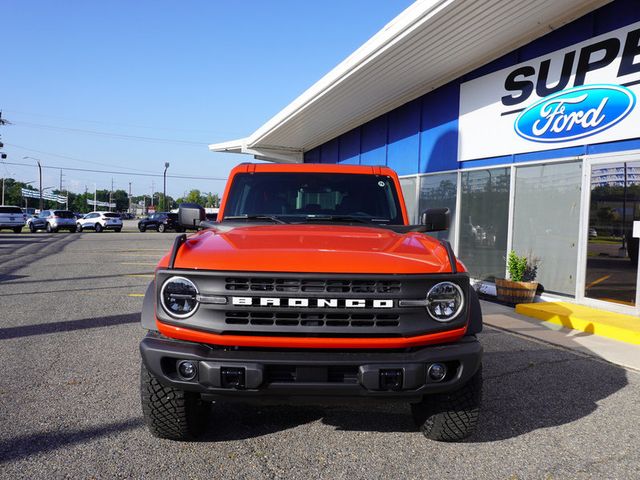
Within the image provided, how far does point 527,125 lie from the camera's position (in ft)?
30.8

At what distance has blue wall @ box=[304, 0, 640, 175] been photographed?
7973 mm

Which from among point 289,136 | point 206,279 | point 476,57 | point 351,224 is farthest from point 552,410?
point 289,136

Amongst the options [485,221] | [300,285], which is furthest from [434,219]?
[485,221]

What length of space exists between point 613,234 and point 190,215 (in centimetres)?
651

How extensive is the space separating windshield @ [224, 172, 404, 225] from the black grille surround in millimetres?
1450

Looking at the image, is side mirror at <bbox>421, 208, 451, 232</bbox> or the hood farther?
side mirror at <bbox>421, 208, 451, 232</bbox>

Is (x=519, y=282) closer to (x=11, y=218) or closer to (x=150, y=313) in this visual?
(x=150, y=313)

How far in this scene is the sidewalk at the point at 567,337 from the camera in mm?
5605

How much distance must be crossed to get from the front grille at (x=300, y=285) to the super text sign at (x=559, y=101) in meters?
6.57

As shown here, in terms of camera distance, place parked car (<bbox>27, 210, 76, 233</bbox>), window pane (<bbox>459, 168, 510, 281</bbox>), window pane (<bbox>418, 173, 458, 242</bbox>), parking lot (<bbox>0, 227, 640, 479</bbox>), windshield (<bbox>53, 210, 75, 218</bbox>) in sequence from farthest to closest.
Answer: windshield (<bbox>53, 210, 75, 218</bbox>) → parked car (<bbox>27, 210, 76, 233</bbox>) → window pane (<bbox>418, 173, 458, 242</bbox>) → window pane (<bbox>459, 168, 510, 281</bbox>) → parking lot (<bbox>0, 227, 640, 479</bbox>)

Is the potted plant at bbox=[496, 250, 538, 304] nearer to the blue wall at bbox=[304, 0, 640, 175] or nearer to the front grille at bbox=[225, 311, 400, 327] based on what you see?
the blue wall at bbox=[304, 0, 640, 175]

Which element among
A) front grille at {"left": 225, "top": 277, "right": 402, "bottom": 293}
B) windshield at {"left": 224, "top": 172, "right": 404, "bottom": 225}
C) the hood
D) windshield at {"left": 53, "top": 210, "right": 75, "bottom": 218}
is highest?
windshield at {"left": 224, "top": 172, "right": 404, "bottom": 225}

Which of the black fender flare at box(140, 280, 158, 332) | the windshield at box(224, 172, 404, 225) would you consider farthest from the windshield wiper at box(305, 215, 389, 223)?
the black fender flare at box(140, 280, 158, 332)

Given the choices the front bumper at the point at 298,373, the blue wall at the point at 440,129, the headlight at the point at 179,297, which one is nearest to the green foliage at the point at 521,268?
the blue wall at the point at 440,129
